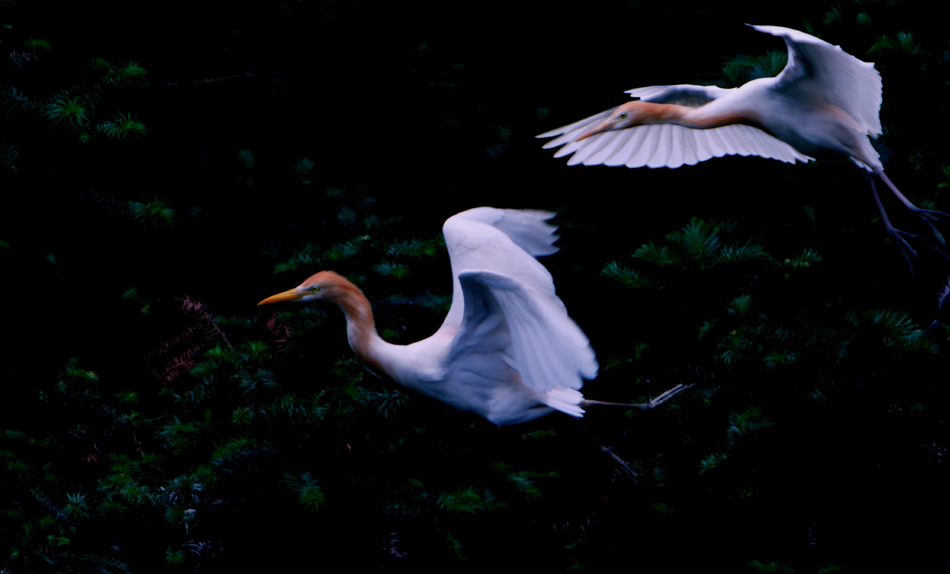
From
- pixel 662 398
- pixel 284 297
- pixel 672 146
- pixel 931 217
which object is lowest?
pixel 662 398

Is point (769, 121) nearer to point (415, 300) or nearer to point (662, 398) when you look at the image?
point (662, 398)

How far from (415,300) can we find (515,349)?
76 cm

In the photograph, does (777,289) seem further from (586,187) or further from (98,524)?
(98,524)

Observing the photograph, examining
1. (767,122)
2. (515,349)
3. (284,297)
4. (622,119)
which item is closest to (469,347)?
(515,349)

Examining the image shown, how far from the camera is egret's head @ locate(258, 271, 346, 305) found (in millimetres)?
2189

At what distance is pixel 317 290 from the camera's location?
7.23ft

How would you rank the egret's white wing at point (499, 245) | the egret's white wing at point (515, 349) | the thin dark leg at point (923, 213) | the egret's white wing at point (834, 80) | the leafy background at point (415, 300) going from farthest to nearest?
the thin dark leg at point (923, 213) < the egret's white wing at point (499, 245) < the egret's white wing at point (834, 80) < the leafy background at point (415, 300) < the egret's white wing at point (515, 349)

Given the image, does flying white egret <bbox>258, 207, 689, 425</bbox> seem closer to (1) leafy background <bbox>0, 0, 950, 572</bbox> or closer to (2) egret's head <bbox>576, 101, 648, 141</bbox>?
(1) leafy background <bbox>0, 0, 950, 572</bbox>

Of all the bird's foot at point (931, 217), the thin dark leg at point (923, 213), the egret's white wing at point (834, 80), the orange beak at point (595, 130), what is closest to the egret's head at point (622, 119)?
the orange beak at point (595, 130)

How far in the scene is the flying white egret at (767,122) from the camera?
2.08 meters

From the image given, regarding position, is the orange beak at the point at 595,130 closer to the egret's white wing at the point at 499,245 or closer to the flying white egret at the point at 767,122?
the flying white egret at the point at 767,122

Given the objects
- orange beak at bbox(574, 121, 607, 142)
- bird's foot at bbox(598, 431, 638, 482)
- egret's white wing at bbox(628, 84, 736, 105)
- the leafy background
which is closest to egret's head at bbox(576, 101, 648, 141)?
orange beak at bbox(574, 121, 607, 142)

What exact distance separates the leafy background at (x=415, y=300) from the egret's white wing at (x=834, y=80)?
0.68 ft

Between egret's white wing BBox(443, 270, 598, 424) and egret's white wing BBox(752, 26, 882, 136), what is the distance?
102cm
